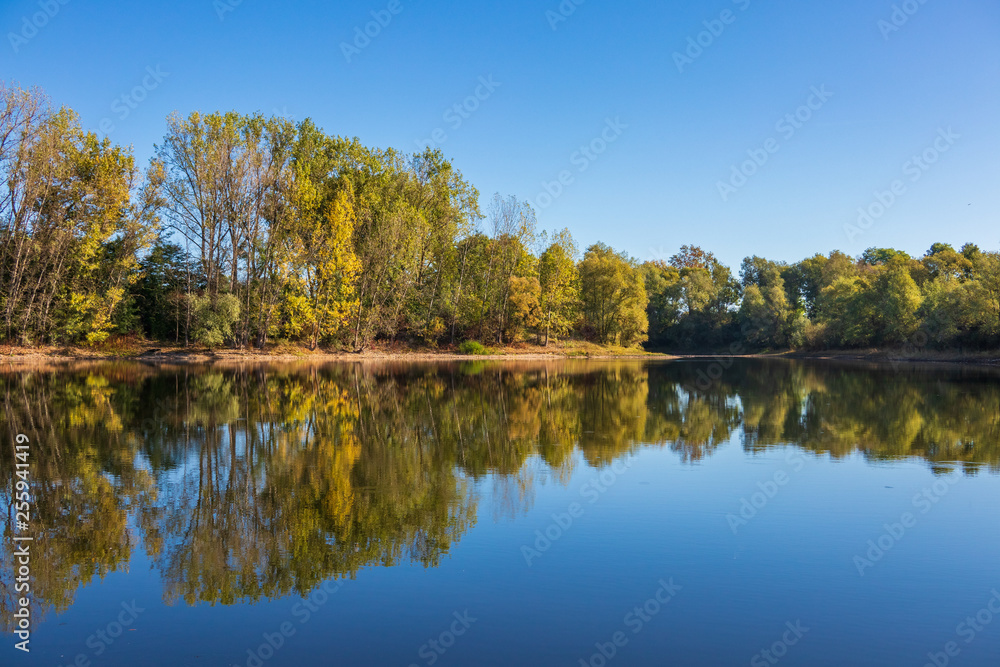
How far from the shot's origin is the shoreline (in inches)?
1667

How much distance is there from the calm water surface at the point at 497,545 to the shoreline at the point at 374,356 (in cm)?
3047

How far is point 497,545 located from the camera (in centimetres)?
723

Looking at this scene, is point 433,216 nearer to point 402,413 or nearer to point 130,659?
point 402,413

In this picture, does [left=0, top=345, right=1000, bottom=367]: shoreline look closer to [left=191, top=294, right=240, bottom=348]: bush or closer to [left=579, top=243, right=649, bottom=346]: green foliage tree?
[left=191, top=294, right=240, bottom=348]: bush

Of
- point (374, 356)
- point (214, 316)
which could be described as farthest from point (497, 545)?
point (374, 356)

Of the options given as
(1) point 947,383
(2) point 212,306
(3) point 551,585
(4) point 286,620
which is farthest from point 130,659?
(2) point 212,306

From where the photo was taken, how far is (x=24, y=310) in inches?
1588

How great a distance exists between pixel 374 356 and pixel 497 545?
155ft

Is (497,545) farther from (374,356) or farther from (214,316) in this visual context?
(374,356)

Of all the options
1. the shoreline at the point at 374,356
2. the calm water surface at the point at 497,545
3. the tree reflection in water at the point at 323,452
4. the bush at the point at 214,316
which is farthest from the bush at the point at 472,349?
the calm water surface at the point at 497,545

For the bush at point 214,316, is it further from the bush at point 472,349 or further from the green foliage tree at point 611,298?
the green foliage tree at point 611,298

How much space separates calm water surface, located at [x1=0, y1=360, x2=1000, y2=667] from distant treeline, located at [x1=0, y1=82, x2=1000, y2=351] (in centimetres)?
3173

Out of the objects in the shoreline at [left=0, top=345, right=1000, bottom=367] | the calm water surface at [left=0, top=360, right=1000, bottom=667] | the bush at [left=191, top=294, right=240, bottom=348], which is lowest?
the calm water surface at [left=0, top=360, right=1000, bottom=667]

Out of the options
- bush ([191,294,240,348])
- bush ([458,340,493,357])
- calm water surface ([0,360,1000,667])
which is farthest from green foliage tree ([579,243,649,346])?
calm water surface ([0,360,1000,667])
